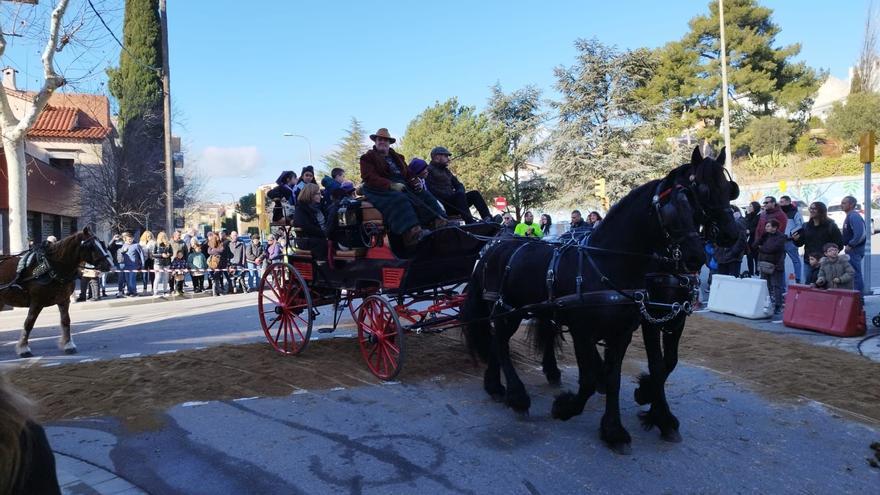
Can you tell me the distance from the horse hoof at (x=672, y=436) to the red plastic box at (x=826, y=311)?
499cm

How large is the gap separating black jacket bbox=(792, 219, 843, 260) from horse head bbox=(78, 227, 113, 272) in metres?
10.8

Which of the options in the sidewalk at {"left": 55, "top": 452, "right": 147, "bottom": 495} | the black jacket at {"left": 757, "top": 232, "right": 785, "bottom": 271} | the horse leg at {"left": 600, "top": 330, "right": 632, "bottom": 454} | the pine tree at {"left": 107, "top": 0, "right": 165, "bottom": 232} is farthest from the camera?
the pine tree at {"left": 107, "top": 0, "right": 165, "bottom": 232}

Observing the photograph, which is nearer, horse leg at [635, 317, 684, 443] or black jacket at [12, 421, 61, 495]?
black jacket at [12, 421, 61, 495]

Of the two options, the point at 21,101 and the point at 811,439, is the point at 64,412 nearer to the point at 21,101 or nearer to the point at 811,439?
the point at 811,439

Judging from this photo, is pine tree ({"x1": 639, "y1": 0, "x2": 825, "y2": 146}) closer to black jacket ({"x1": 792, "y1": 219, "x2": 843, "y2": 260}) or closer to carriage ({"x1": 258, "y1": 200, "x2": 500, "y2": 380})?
black jacket ({"x1": 792, "y1": 219, "x2": 843, "y2": 260})

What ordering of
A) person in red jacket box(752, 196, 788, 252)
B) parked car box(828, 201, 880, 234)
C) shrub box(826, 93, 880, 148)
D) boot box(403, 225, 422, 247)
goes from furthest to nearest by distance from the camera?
shrub box(826, 93, 880, 148)
parked car box(828, 201, 880, 234)
person in red jacket box(752, 196, 788, 252)
boot box(403, 225, 422, 247)

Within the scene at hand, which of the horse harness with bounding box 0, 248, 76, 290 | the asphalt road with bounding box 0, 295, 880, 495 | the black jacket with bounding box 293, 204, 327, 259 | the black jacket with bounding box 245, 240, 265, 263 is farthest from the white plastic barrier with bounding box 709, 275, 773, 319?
the black jacket with bounding box 245, 240, 265, 263

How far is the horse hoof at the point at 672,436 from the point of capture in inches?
186

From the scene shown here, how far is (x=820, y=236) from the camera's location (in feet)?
32.6

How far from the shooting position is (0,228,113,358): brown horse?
8570mm

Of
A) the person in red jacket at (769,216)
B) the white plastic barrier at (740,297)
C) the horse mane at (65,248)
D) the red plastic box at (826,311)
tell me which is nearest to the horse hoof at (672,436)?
Answer: the red plastic box at (826,311)

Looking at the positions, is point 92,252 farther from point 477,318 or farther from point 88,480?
point 477,318

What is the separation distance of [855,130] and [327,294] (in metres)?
34.8

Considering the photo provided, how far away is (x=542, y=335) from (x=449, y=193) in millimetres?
2391
